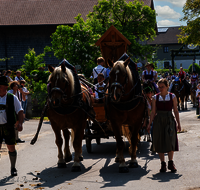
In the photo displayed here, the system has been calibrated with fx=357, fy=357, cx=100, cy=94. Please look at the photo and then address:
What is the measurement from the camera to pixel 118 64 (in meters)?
7.29

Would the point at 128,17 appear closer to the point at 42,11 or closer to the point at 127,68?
the point at 42,11

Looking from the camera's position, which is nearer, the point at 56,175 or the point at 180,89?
the point at 56,175

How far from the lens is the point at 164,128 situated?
23.4ft

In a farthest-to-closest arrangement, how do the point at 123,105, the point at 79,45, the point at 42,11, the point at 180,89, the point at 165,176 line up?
the point at 42,11, the point at 180,89, the point at 79,45, the point at 123,105, the point at 165,176

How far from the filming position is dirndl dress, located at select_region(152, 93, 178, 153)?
703 centimetres

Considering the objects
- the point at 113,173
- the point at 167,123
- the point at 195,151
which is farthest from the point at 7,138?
the point at 195,151

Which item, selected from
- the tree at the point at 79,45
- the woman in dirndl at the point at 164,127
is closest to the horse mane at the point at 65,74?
the woman in dirndl at the point at 164,127

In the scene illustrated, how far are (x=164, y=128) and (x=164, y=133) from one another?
3.9 inches

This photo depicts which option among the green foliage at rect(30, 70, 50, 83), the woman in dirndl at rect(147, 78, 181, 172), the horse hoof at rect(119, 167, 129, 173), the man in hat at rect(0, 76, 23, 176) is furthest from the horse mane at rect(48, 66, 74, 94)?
the green foliage at rect(30, 70, 50, 83)

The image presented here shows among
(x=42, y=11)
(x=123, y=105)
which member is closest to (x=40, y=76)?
(x=123, y=105)

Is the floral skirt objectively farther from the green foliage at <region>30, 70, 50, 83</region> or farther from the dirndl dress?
the green foliage at <region>30, 70, 50, 83</region>

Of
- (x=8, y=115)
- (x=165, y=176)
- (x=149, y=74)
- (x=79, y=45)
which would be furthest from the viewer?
(x=79, y=45)

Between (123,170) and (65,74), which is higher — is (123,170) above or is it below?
below

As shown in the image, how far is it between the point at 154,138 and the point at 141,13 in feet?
98.4
